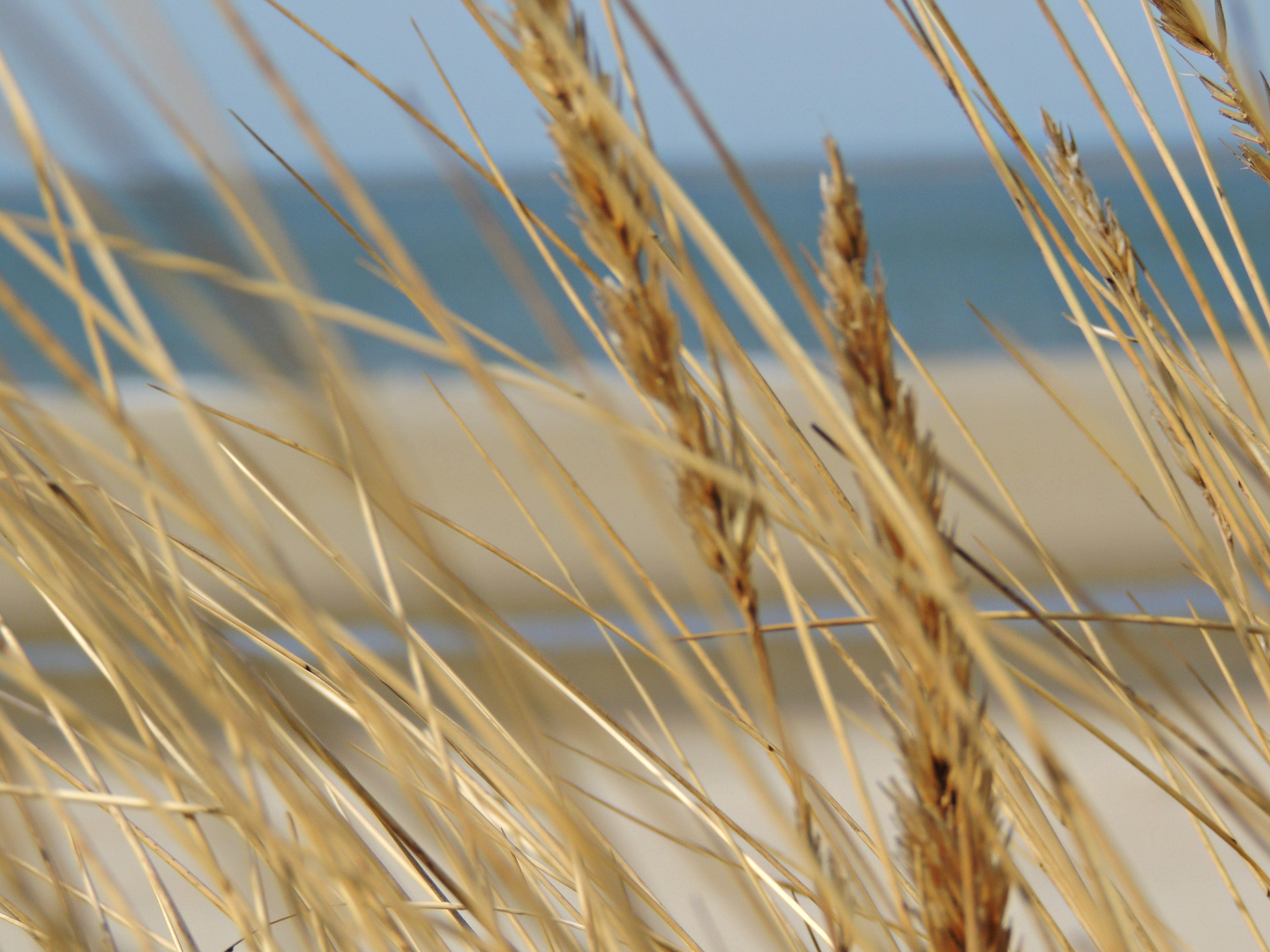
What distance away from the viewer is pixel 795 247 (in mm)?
1938

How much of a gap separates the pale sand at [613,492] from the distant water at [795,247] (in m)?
0.38

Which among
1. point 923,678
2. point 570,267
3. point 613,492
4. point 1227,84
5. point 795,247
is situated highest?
point 570,267

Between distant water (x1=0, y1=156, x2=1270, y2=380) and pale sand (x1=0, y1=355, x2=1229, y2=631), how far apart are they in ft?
1.25

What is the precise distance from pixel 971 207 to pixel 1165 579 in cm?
677

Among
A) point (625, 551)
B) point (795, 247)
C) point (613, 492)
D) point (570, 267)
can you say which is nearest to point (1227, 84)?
point (625, 551)

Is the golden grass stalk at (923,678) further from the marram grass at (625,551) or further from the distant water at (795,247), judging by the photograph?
the distant water at (795,247)

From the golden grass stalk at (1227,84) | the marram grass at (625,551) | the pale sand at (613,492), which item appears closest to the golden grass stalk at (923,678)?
the marram grass at (625,551)

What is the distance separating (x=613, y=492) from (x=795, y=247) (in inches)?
48.3

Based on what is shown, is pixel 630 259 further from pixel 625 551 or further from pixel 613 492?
pixel 613 492

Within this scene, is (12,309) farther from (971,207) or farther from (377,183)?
(971,207)

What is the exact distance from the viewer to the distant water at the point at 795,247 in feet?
9.59

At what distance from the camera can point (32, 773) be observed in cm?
17

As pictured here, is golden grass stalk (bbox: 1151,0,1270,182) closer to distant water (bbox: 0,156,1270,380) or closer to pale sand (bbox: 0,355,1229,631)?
distant water (bbox: 0,156,1270,380)

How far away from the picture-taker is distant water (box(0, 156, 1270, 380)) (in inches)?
115
